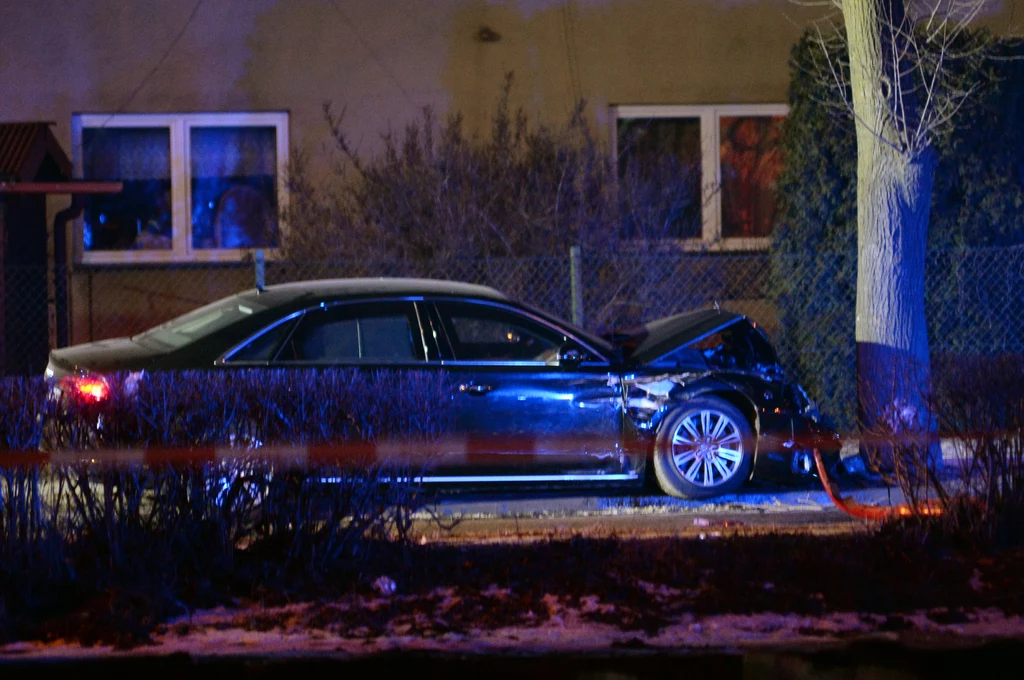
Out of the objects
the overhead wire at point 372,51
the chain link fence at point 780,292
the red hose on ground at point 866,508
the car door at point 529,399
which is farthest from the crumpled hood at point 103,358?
the overhead wire at point 372,51

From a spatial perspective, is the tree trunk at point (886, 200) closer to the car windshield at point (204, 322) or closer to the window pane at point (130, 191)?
the car windshield at point (204, 322)

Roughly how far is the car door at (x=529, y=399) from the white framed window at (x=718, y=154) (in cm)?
611

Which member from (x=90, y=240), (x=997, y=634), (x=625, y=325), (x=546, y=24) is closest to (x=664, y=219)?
(x=625, y=325)

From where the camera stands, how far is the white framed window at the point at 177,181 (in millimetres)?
13648

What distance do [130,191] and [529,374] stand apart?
7.76 metres

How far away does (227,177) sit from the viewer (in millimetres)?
13828

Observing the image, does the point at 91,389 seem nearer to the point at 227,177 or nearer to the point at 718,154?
the point at 227,177

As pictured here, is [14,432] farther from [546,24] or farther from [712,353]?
[546,24]

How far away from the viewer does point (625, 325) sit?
1094cm

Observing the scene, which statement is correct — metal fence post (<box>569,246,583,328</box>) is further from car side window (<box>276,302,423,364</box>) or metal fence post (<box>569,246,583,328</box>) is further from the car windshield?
the car windshield

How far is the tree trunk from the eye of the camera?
8.69 m

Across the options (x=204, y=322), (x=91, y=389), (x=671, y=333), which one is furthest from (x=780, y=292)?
(x=91, y=389)

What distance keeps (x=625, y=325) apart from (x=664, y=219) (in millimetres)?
2062

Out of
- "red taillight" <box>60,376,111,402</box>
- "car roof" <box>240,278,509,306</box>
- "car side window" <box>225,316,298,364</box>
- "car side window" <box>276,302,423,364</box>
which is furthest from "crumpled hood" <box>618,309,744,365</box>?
"red taillight" <box>60,376,111,402</box>
